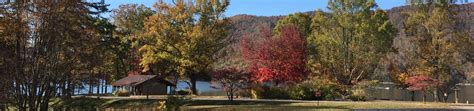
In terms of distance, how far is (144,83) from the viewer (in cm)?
4575

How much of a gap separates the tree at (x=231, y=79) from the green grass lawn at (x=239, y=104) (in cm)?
116

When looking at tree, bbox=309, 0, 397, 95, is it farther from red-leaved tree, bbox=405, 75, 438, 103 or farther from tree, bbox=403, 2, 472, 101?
red-leaved tree, bbox=405, 75, 438, 103

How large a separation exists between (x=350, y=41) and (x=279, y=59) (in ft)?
27.5

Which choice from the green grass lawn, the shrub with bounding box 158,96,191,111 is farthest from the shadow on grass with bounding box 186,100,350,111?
the shrub with bounding box 158,96,191,111

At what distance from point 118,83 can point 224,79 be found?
634 inches

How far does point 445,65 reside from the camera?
43469 mm

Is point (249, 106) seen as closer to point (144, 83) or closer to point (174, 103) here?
point (174, 103)

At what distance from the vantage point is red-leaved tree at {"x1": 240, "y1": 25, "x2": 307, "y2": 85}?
41.8 metres

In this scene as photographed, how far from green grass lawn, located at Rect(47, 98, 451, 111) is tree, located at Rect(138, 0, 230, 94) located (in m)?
6.10

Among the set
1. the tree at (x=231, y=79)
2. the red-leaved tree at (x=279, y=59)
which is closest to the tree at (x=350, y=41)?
the red-leaved tree at (x=279, y=59)

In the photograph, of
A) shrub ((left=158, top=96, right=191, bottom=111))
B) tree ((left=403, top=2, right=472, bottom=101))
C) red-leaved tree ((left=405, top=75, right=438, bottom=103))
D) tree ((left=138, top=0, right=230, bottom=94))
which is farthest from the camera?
tree ((left=138, top=0, right=230, bottom=94))

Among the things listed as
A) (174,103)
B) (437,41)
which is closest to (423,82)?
(437,41)

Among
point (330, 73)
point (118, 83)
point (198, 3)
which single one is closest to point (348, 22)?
point (330, 73)

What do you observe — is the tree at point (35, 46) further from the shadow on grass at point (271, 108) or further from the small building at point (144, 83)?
the small building at point (144, 83)
